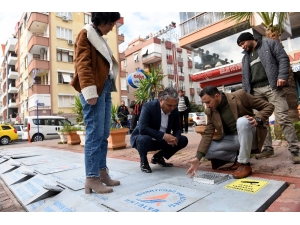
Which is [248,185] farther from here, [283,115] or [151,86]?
[151,86]

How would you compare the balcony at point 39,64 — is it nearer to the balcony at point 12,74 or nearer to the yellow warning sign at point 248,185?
the balcony at point 12,74

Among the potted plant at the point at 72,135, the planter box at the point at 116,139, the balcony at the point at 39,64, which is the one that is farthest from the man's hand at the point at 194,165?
the balcony at the point at 39,64

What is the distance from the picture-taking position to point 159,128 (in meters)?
2.81

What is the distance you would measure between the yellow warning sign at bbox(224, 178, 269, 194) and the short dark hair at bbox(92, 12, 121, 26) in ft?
6.33

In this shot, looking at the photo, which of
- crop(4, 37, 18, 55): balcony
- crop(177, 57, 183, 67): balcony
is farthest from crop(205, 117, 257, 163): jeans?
crop(177, 57, 183, 67): balcony

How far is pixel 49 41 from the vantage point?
21469 mm

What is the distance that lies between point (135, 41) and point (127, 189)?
123 feet

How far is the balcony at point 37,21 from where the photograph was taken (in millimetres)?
21050

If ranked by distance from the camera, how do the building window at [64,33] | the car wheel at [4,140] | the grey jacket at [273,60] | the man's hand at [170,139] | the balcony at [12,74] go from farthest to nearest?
the balcony at [12,74] < the building window at [64,33] < the car wheel at [4,140] < the grey jacket at [273,60] < the man's hand at [170,139]

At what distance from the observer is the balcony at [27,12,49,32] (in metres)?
21.0

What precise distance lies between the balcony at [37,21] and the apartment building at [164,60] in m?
12.5

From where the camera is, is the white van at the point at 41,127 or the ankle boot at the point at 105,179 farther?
the white van at the point at 41,127

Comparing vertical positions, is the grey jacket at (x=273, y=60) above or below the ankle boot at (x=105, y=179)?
above
